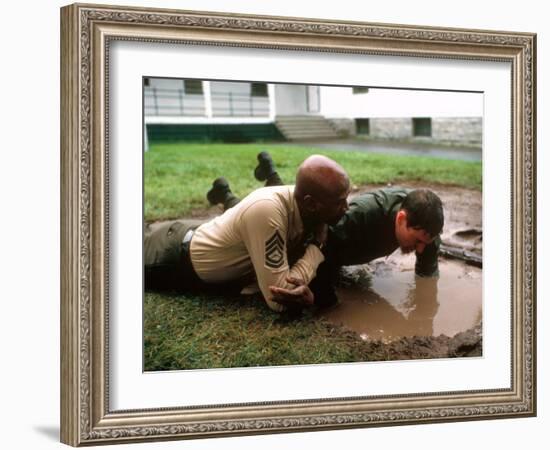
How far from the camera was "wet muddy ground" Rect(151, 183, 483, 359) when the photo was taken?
5.48 meters

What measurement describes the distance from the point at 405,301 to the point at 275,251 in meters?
0.83

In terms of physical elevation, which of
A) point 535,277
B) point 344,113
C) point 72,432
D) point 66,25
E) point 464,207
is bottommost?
point 72,432

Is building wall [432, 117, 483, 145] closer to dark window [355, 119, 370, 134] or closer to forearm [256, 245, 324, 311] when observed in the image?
dark window [355, 119, 370, 134]

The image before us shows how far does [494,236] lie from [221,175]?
1.66 m

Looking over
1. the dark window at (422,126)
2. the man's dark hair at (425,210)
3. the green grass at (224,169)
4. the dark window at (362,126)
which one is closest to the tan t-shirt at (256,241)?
the green grass at (224,169)

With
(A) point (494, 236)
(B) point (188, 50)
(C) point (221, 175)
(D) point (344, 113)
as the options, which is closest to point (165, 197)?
(C) point (221, 175)

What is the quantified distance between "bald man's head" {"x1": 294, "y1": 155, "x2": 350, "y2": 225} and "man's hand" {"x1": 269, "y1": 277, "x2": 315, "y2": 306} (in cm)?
35

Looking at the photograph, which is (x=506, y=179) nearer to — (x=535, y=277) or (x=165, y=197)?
(x=535, y=277)

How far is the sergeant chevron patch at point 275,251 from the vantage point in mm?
5309

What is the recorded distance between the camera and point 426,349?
18.3 ft

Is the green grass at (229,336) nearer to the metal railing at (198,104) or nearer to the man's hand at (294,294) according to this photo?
the man's hand at (294,294)

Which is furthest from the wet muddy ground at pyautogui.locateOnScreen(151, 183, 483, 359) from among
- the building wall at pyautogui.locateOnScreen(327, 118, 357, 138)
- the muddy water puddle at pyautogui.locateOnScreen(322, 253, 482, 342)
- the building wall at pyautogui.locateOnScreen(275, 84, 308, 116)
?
the building wall at pyautogui.locateOnScreen(275, 84, 308, 116)

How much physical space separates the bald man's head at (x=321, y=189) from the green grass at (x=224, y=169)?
0.15ft

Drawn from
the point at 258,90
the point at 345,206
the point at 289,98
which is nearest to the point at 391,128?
the point at 345,206
